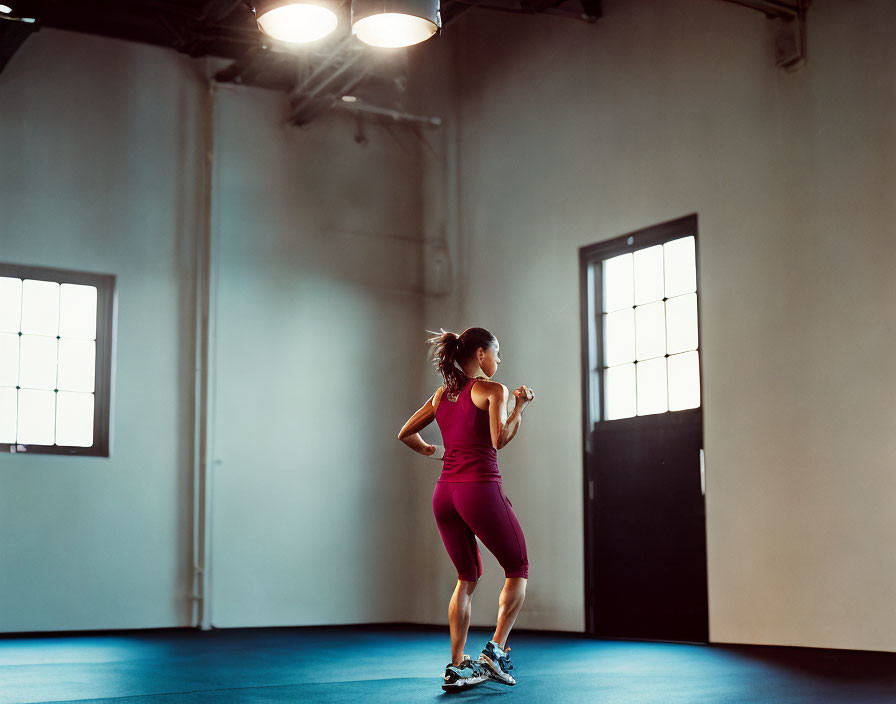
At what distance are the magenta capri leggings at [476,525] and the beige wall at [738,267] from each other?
7.66 ft

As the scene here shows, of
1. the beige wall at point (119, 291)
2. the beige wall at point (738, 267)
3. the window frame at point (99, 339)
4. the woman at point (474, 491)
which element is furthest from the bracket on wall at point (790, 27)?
the window frame at point (99, 339)

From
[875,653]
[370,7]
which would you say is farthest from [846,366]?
[370,7]

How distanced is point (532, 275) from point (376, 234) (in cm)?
168

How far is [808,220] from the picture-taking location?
623 cm

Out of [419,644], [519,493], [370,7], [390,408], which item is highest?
[370,7]

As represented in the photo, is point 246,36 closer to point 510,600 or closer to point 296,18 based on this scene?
point 296,18

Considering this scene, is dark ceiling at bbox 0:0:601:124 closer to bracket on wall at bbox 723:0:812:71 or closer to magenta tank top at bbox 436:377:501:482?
bracket on wall at bbox 723:0:812:71

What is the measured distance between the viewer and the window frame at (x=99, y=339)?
25.7ft

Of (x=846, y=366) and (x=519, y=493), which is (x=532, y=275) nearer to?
(x=519, y=493)

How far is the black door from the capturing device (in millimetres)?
6848

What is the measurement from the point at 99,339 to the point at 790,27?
17.0ft

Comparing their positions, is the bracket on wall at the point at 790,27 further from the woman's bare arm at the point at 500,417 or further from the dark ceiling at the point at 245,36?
the woman's bare arm at the point at 500,417

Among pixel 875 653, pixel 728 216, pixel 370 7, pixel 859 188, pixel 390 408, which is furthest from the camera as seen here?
pixel 390 408

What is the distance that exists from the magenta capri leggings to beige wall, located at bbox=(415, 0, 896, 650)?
7.66 feet
